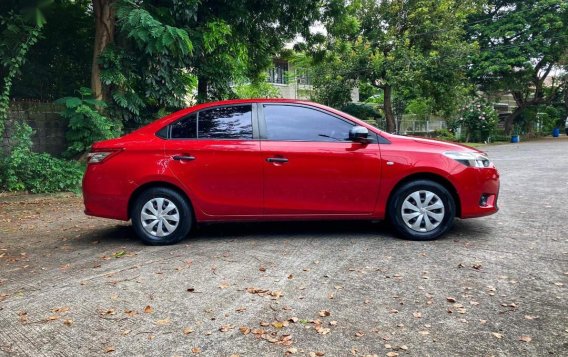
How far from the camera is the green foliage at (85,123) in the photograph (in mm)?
9352

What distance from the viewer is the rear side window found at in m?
5.30

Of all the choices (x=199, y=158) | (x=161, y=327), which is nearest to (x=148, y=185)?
(x=199, y=158)

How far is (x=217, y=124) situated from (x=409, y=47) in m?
18.7

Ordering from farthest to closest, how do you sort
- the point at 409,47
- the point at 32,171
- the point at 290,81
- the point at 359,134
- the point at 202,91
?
the point at 290,81, the point at 409,47, the point at 202,91, the point at 32,171, the point at 359,134

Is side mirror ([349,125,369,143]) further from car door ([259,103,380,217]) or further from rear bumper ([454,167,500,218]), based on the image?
rear bumper ([454,167,500,218])

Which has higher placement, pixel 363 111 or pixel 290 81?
pixel 290 81

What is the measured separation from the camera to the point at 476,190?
5.16 metres

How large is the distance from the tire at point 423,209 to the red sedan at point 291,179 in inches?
0.4

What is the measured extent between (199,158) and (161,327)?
237 cm

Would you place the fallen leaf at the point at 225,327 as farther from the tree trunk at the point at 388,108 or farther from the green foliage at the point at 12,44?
the tree trunk at the point at 388,108

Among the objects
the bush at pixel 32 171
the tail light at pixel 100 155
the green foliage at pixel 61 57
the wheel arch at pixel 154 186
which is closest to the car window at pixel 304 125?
the wheel arch at pixel 154 186

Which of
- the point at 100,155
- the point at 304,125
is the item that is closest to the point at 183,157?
the point at 100,155

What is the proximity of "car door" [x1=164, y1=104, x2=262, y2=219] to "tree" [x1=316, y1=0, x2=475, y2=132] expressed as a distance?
54.4ft

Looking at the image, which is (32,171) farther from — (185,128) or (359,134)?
(359,134)
